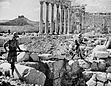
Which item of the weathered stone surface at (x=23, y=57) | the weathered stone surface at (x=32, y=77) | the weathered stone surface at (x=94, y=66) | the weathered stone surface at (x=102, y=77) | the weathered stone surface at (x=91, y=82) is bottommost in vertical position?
the weathered stone surface at (x=91, y=82)

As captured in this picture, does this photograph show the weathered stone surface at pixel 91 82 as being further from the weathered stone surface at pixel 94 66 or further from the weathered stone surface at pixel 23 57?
the weathered stone surface at pixel 23 57

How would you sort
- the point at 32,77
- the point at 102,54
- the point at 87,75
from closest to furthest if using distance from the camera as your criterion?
the point at 32,77
the point at 87,75
the point at 102,54

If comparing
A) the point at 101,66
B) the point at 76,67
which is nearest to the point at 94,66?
the point at 101,66

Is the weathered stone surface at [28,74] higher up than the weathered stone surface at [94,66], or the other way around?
the weathered stone surface at [28,74]

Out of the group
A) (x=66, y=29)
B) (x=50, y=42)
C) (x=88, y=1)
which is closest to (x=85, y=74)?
(x=50, y=42)

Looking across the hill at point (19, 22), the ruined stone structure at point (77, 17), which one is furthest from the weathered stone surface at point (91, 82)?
the ruined stone structure at point (77, 17)

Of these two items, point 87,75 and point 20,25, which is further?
point 20,25

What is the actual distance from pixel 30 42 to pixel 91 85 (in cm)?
1306

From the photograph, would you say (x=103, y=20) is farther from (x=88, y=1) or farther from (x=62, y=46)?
(x=62, y=46)

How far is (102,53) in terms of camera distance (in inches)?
556

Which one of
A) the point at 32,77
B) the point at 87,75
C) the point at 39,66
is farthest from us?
the point at 87,75

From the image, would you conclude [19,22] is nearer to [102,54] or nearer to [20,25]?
[20,25]

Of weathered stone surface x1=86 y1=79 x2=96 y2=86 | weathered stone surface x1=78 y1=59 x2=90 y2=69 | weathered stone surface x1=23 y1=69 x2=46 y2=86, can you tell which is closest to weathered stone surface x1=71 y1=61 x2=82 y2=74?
weathered stone surface x1=78 y1=59 x2=90 y2=69

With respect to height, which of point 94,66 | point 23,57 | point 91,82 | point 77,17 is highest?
point 77,17
